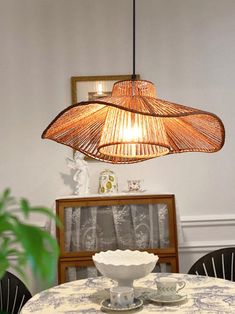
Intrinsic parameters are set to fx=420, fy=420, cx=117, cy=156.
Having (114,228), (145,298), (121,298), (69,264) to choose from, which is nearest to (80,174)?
(114,228)

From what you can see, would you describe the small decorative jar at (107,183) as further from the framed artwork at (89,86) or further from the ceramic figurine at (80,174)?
the framed artwork at (89,86)

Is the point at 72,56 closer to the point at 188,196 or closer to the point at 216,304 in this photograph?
the point at 188,196

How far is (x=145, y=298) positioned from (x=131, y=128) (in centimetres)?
77

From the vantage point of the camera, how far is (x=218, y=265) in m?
2.53

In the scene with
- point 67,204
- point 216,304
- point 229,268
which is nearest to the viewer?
point 216,304

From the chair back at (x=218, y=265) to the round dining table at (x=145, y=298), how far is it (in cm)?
40

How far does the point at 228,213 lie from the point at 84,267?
113 cm

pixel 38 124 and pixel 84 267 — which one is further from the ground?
pixel 38 124

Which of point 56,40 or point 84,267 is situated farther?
point 56,40

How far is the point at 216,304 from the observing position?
5.60ft

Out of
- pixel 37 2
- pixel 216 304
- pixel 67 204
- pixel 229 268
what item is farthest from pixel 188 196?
pixel 37 2

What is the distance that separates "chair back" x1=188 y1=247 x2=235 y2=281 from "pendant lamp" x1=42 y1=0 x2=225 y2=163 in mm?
1063

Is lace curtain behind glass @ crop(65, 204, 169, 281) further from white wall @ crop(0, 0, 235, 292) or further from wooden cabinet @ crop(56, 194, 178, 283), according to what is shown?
white wall @ crop(0, 0, 235, 292)

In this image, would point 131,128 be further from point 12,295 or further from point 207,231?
point 207,231
